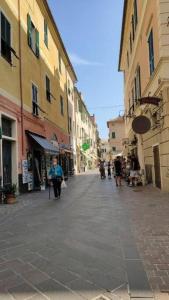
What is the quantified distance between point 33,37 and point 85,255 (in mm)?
15516

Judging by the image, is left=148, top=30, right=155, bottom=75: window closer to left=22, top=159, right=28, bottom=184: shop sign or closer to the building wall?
left=22, top=159, right=28, bottom=184: shop sign

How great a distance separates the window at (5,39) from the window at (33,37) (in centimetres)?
319

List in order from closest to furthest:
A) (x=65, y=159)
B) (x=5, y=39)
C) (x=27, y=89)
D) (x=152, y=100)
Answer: (x=152, y=100) → (x=5, y=39) → (x=27, y=89) → (x=65, y=159)

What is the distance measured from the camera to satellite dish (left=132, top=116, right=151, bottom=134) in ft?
44.9

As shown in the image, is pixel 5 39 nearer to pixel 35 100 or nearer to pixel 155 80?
pixel 35 100

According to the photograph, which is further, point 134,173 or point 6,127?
point 134,173

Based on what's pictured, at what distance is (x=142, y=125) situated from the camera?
1378 centimetres

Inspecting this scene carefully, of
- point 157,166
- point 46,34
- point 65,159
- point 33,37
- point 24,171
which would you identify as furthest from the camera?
point 65,159

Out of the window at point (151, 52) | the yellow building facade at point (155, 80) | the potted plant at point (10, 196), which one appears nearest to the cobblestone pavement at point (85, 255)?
the potted plant at point (10, 196)

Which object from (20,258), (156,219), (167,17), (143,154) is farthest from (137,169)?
(20,258)

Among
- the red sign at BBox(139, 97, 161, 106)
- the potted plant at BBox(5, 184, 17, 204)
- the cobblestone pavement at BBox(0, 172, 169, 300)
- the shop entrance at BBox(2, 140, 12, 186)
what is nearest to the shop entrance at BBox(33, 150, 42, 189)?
the shop entrance at BBox(2, 140, 12, 186)

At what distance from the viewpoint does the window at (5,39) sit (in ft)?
42.8

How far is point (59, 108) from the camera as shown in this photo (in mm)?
26281

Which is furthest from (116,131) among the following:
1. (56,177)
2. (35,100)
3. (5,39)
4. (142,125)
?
(56,177)
